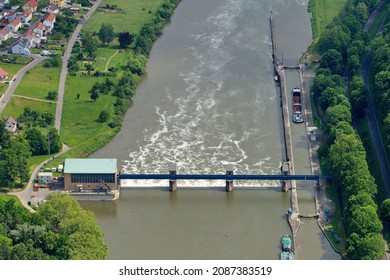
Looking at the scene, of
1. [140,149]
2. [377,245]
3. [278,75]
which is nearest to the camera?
[377,245]

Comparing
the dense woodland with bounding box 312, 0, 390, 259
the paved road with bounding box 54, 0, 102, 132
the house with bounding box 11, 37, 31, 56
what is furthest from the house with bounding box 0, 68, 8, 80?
the dense woodland with bounding box 312, 0, 390, 259

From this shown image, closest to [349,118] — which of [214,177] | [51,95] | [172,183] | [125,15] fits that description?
[214,177]

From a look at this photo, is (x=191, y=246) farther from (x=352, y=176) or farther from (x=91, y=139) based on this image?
(x=91, y=139)

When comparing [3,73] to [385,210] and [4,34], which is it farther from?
[385,210]

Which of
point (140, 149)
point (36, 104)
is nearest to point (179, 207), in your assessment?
point (140, 149)

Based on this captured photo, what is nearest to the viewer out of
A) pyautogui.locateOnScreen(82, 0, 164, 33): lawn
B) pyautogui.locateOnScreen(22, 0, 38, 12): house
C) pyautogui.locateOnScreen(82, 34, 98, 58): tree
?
pyautogui.locateOnScreen(82, 34, 98, 58): tree

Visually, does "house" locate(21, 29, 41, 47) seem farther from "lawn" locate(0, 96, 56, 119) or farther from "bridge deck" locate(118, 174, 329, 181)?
"bridge deck" locate(118, 174, 329, 181)

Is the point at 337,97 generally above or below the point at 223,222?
above
